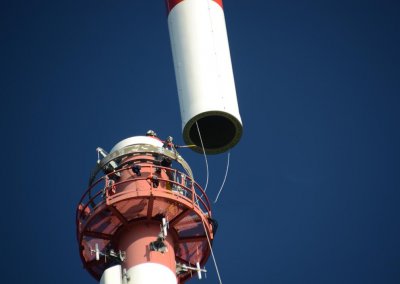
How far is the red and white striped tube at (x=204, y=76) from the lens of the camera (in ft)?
90.8

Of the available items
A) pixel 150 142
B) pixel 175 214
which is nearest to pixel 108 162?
pixel 150 142

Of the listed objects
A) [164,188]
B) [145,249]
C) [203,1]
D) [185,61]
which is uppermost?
[203,1]

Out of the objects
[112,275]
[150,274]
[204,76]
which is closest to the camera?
[112,275]

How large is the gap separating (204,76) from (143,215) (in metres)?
5.43

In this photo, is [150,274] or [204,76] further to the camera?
[204,76]

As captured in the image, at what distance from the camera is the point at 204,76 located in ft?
93.2

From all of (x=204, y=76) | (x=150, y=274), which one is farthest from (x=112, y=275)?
(x=204, y=76)

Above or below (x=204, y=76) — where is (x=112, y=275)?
below

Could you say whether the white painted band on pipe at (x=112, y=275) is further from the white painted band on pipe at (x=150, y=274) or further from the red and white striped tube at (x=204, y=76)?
the red and white striped tube at (x=204, y=76)

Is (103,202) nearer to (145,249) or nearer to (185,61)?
(145,249)

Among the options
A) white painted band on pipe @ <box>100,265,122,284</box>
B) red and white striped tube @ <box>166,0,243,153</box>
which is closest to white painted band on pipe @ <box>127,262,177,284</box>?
white painted band on pipe @ <box>100,265,122,284</box>

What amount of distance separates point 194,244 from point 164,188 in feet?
7.57

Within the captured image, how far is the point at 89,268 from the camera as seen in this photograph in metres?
27.0

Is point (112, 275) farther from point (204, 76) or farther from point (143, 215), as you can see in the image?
point (204, 76)
